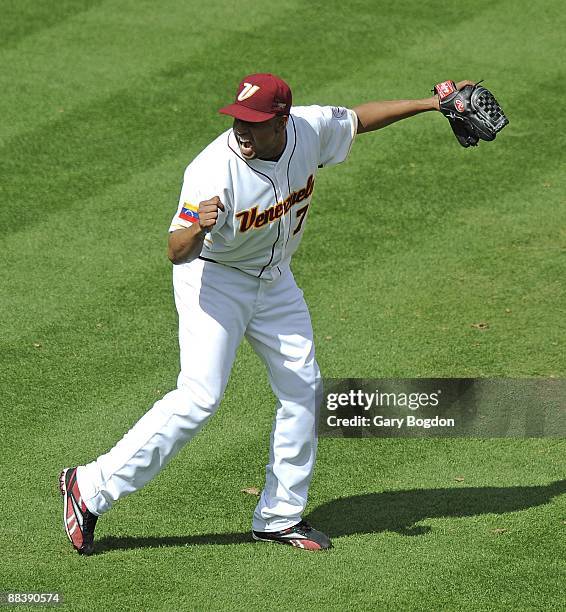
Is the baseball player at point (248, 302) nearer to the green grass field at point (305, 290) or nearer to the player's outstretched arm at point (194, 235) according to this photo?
the player's outstretched arm at point (194, 235)

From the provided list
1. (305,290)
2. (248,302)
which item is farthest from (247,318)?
(305,290)

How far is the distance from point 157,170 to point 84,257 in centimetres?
141

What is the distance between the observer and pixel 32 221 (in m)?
8.92

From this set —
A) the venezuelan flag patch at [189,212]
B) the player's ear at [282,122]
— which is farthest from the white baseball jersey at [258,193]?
the player's ear at [282,122]

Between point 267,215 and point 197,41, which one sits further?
point 197,41

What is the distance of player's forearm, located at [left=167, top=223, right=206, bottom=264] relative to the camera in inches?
196

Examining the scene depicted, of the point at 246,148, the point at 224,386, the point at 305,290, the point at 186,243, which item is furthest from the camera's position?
the point at 305,290

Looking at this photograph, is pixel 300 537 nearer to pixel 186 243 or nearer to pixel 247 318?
pixel 247 318

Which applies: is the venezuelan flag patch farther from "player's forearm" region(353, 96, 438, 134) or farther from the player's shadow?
the player's shadow

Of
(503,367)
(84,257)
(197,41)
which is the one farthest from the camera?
(197,41)

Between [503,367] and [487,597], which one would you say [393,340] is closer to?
[503,367]

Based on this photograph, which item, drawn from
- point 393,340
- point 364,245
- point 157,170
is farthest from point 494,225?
point 157,170

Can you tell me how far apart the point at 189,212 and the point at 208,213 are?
0.23 metres

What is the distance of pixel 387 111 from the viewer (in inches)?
232
